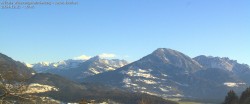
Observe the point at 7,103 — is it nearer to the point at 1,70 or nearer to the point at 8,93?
the point at 8,93

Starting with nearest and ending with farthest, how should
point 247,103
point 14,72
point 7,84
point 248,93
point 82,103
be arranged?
point 7,84, point 14,72, point 82,103, point 247,103, point 248,93

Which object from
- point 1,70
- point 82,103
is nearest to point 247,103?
point 82,103

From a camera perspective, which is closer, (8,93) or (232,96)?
(8,93)

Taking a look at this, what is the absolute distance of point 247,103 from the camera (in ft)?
408

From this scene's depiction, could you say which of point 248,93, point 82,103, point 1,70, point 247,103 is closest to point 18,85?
point 1,70

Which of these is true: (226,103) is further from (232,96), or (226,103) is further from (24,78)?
(24,78)

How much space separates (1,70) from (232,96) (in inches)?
6182

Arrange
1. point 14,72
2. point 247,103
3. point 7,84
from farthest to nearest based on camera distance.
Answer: point 247,103, point 14,72, point 7,84

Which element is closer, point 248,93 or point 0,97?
point 0,97

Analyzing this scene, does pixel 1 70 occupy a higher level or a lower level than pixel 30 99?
higher

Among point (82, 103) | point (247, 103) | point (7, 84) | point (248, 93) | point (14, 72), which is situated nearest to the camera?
point (7, 84)

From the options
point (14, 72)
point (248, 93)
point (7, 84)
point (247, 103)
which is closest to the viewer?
point (7, 84)

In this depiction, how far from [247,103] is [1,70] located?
116m

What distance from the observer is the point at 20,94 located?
14.6 m
